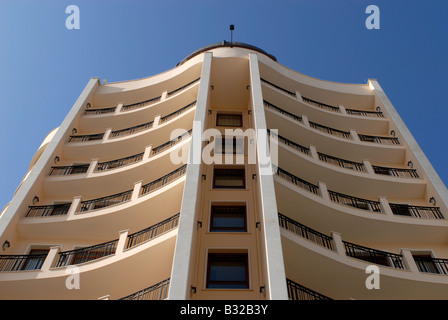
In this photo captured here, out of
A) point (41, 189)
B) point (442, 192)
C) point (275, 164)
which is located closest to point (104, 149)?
point (41, 189)

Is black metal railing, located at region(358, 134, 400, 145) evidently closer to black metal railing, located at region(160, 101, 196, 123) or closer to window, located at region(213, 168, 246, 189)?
window, located at region(213, 168, 246, 189)

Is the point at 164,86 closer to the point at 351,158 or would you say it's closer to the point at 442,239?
the point at 351,158

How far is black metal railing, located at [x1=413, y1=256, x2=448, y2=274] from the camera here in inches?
613

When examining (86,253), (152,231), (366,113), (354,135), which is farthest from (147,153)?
(366,113)

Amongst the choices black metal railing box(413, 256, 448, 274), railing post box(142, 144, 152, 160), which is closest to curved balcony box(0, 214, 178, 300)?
railing post box(142, 144, 152, 160)

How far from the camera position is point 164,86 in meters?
25.0

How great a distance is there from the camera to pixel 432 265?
1593 centimetres

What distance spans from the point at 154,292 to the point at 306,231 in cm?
600

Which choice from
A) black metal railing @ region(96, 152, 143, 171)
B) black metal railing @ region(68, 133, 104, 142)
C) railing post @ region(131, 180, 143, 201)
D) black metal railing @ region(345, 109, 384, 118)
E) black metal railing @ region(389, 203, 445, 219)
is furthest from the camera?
black metal railing @ region(345, 109, 384, 118)

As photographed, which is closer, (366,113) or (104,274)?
(104,274)

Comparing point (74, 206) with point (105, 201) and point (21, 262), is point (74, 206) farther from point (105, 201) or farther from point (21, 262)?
point (21, 262)

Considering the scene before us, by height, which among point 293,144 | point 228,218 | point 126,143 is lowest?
point 228,218

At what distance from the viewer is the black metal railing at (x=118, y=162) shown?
2036cm

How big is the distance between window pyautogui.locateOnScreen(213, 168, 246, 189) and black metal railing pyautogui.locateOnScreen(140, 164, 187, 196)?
146 cm
